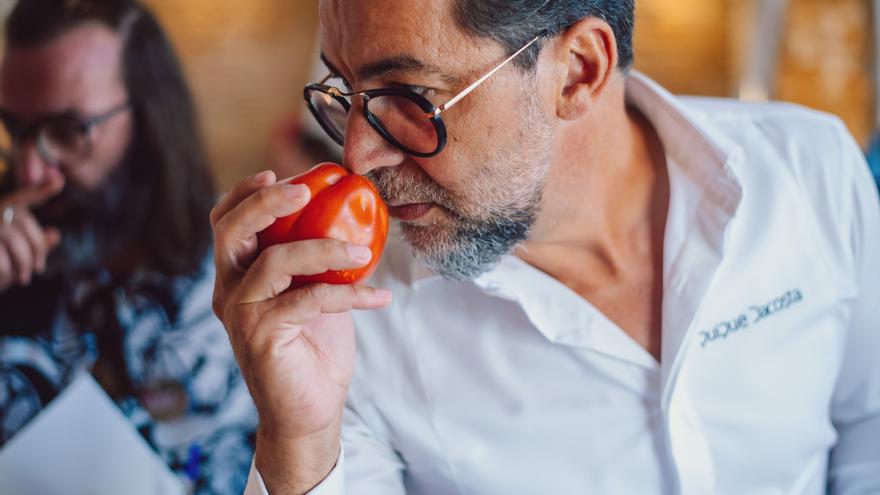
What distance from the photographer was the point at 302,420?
1.35 metres

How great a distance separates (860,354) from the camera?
1.74m

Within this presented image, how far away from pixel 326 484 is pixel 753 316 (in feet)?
2.73

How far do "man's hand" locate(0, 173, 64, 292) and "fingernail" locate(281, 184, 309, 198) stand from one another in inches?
45.4

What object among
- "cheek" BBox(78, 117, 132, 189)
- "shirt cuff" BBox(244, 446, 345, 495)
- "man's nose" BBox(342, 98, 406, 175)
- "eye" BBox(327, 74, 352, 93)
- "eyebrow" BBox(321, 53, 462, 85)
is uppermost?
"eyebrow" BBox(321, 53, 462, 85)

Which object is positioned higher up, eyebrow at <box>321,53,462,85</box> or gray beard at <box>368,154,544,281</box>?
eyebrow at <box>321,53,462,85</box>

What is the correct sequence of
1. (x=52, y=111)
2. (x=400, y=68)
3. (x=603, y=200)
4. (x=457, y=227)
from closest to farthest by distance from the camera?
1. (x=400, y=68)
2. (x=457, y=227)
3. (x=603, y=200)
4. (x=52, y=111)

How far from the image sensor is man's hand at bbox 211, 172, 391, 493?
123cm

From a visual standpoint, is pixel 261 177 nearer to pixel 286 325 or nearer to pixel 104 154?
pixel 286 325

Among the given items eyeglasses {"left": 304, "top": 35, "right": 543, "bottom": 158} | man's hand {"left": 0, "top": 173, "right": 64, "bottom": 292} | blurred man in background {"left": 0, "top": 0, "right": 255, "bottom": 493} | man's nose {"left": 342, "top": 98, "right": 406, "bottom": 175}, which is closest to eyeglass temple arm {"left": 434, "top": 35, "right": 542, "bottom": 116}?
eyeglasses {"left": 304, "top": 35, "right": 543, "bottom": 158}

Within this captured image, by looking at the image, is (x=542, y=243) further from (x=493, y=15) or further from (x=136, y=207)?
(x=136, y=207)

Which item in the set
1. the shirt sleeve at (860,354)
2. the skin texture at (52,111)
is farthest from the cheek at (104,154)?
the shirt sleeve at (860,354)

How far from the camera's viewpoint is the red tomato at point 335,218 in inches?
50.8

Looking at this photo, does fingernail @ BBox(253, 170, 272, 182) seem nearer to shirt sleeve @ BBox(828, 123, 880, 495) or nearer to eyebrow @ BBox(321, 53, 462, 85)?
eyebrow @ BBox(321, 53, 462, 85)

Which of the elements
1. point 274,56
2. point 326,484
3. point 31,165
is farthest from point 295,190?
point 274,56
